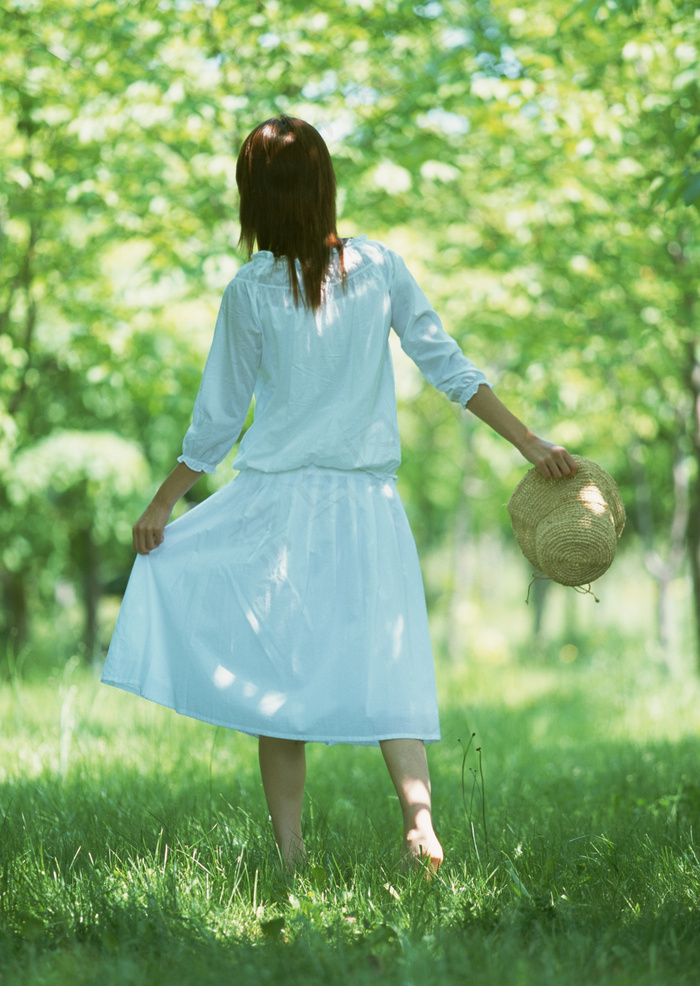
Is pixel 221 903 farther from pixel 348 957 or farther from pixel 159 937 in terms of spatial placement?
pixel 348 957

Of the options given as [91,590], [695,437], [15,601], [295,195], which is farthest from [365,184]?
[15,601]

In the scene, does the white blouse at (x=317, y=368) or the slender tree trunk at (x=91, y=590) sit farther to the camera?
the slender tree trunk at (x=91, y=590)

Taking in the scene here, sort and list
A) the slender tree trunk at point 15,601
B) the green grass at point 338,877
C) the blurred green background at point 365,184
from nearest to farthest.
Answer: the green grass at point 338,877 < the blurred green background at point 365,184 < the slender tree trunk at point 15,601

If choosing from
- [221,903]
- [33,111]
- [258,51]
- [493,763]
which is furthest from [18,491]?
[221,903]

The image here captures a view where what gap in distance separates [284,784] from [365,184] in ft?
14.5

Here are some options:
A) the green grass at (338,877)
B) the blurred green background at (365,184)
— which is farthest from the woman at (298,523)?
the blurred green background at (365,184)

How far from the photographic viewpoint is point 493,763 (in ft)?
15.6

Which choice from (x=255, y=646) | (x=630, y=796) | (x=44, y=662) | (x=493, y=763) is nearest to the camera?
(x=255, y=646)

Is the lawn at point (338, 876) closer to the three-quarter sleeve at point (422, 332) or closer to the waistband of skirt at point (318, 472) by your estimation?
the waistband of skirt at point (318, 472)

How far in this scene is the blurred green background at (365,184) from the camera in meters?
5.16

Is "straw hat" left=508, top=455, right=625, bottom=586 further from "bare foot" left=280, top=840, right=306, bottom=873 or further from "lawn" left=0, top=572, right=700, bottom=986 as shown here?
"bare foot" left=280, top=840, right=306, bottom=873

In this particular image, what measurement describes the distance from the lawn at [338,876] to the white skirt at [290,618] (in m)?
0.30

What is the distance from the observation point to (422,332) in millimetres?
2604

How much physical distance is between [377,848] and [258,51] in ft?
14.9
